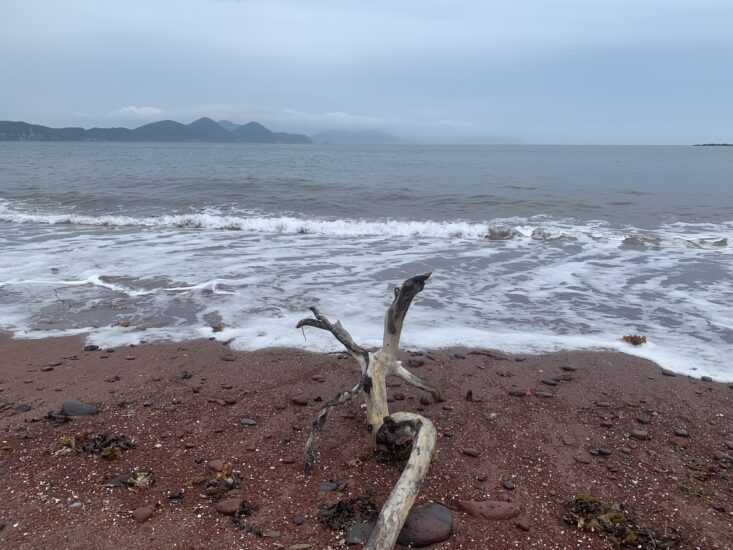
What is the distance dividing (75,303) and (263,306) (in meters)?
2.69

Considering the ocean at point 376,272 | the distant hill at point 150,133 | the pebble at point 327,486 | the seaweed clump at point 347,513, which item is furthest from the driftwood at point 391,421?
the distant hill at point 150,133

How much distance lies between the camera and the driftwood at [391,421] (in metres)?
2.63

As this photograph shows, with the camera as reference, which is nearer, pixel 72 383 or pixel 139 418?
pixel 139 418

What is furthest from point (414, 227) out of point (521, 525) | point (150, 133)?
point (150, 133)

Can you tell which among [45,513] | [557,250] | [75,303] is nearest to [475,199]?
[557,250]

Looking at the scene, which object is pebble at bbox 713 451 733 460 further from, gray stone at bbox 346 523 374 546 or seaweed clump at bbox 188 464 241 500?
seaweed clump at bbox 188 464 241 500

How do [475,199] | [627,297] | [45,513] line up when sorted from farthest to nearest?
[475,199]
[627,297]
[45,513]

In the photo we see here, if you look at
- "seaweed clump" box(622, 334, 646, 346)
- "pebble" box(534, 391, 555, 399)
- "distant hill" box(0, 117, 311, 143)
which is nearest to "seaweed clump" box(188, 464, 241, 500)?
"pebble" box(534, 391, 555, 399)

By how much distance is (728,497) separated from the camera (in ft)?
10.8

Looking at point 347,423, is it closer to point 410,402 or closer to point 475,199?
point 410,402

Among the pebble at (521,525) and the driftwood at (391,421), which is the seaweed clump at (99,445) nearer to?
the driftwood at (391,421)

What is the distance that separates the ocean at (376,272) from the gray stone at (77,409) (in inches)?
68.0

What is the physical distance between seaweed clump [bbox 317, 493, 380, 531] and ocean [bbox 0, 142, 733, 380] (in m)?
2.43

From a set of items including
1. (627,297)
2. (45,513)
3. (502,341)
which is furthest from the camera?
(627,297)
